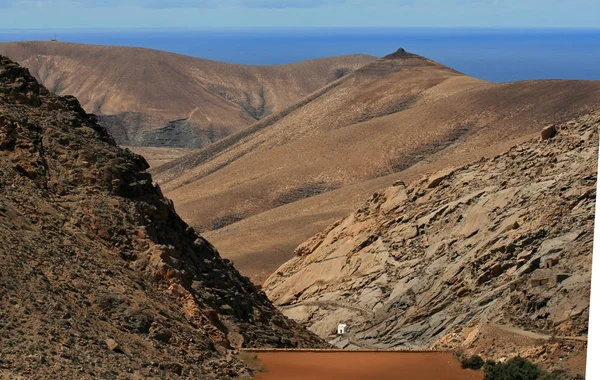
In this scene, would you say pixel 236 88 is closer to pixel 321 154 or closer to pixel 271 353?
pixel 321 154

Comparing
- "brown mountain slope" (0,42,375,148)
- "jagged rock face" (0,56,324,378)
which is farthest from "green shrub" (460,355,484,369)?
"brown mountain slope" (0,42,375,148)

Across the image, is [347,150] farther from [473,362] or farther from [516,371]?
[516,371]

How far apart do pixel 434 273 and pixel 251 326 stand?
8152 mm

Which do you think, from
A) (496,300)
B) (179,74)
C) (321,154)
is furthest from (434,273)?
(179,74)

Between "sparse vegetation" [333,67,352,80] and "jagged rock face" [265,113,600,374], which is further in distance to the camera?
"sparse vegetation" [333,67,352,80]

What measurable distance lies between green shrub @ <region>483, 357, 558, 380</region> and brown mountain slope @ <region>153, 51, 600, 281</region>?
19762 millimetres

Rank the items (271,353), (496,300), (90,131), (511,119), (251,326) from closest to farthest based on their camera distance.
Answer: (271,353) < (251,326) < (90,131) < (496,300) < (511,119)

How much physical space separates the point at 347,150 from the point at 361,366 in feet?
126

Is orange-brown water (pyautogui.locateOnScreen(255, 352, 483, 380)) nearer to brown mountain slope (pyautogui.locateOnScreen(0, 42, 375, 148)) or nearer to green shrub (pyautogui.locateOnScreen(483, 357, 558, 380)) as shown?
green shrub (pyautogui.locateOnScreen(483, 357, 558, 380))

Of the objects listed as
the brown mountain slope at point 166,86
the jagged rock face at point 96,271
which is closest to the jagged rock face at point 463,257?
the jagged rock face at point 96,271

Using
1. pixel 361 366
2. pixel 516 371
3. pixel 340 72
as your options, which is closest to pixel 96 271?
pixel 361 366

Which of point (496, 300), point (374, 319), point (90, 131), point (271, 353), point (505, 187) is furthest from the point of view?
point (505, 187)

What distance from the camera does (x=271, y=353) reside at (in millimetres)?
17641

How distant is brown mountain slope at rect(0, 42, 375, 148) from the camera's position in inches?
4429
